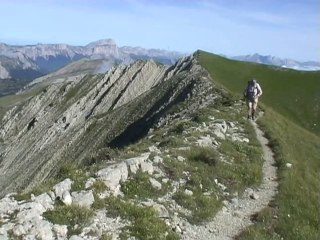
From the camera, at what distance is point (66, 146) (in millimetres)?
76500

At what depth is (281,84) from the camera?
267 feet

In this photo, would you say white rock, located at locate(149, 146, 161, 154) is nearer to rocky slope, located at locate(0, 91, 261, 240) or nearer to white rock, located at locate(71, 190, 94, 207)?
rocky slope, located at locate(0, 91, 261, 240)

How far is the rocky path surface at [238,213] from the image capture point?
16.7 m

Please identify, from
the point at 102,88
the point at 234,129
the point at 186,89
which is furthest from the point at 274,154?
the point at 102,88

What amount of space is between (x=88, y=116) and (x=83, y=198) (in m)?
93.2

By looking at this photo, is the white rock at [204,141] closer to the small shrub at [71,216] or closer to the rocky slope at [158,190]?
the rocky slope at [158,190]

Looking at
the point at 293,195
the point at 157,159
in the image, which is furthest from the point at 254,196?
the point at 157,159

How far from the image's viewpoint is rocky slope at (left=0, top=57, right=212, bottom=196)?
215 feet

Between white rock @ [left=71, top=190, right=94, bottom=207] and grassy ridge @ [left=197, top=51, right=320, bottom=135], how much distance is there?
50868 millimetres

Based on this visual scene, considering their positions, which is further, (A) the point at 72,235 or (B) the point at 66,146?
(B) the point at 66,146

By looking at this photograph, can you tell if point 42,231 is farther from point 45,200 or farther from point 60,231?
point 45,200

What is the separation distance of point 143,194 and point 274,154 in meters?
12.5

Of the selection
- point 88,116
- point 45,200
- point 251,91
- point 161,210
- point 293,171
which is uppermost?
point 251,91

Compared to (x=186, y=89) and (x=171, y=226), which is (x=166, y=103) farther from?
(x=171, y=226)
